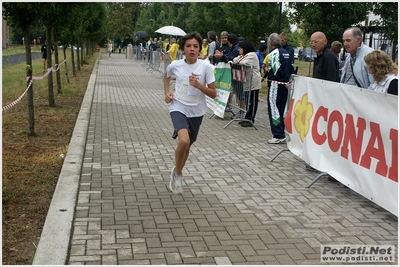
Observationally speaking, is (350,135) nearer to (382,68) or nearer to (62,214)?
(382,68)

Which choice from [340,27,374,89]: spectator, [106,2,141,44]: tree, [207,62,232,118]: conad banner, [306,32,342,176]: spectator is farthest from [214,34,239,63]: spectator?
[106,2,141,44]: tree

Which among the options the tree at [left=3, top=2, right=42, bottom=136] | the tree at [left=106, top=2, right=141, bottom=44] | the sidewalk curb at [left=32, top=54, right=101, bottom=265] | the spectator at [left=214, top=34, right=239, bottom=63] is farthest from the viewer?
the tree at [left=106, top=2, right=141, bottom=44]

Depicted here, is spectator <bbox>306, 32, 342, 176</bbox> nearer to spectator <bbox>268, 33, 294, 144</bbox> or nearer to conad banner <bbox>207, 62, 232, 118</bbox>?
spectator <bbox>268, 33, 294, 144</bbox>

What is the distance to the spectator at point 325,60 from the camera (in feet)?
25.1

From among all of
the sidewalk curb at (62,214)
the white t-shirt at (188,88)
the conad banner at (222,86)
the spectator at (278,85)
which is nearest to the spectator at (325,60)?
the spectator at (278,85)

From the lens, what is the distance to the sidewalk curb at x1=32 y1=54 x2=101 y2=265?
4293 millimetres

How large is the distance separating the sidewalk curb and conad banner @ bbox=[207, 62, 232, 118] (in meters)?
4.27

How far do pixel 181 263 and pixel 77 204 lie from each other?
1852 mm

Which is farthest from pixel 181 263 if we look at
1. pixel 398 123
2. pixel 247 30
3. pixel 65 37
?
pixel 247 30

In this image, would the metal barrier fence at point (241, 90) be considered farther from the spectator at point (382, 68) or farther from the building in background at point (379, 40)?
the building in background at point (379, 40)

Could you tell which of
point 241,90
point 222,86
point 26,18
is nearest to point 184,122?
point 26,18

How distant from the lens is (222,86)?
12578mm

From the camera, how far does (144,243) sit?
463 cm

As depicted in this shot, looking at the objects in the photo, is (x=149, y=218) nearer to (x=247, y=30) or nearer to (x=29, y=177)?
(x=29, y=177)
